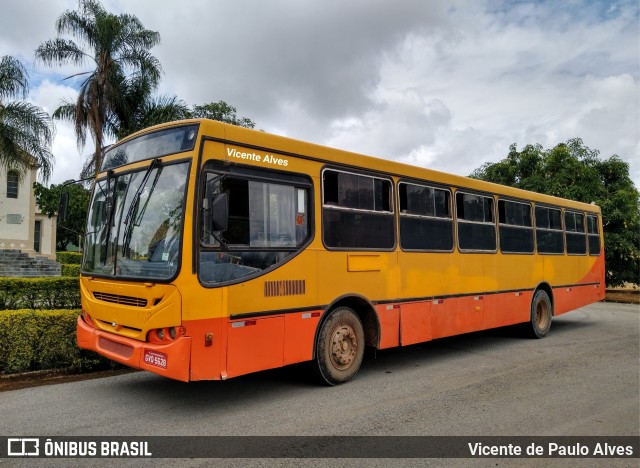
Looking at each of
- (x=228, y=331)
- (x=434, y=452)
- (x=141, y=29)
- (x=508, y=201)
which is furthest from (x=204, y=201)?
(x=141, y=29)

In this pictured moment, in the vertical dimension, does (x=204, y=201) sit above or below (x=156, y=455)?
above

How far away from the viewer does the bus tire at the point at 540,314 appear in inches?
398

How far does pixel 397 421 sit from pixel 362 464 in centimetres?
110

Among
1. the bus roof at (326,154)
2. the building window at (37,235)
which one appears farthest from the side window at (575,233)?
the building window at (37,235)

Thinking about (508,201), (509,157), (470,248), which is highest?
(509,157)

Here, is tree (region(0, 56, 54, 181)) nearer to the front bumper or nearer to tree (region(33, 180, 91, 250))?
tree (region(33, 180, 91, 250))

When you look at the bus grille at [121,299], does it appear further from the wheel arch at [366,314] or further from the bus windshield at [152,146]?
the wheel arch at [366,314]

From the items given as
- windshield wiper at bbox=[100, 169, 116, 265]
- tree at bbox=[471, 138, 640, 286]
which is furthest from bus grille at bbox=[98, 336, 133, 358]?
tree at bbox=[471, 138, 640, 286]

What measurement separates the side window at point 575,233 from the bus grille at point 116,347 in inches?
401

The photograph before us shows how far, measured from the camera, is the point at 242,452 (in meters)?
4.15

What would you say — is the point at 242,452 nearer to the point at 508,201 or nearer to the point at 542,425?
the point at 542,425

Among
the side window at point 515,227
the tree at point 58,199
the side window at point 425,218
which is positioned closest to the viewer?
the side window at point 425,218

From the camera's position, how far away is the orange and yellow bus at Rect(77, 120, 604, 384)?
4.85 m

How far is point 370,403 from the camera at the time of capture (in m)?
5.55
